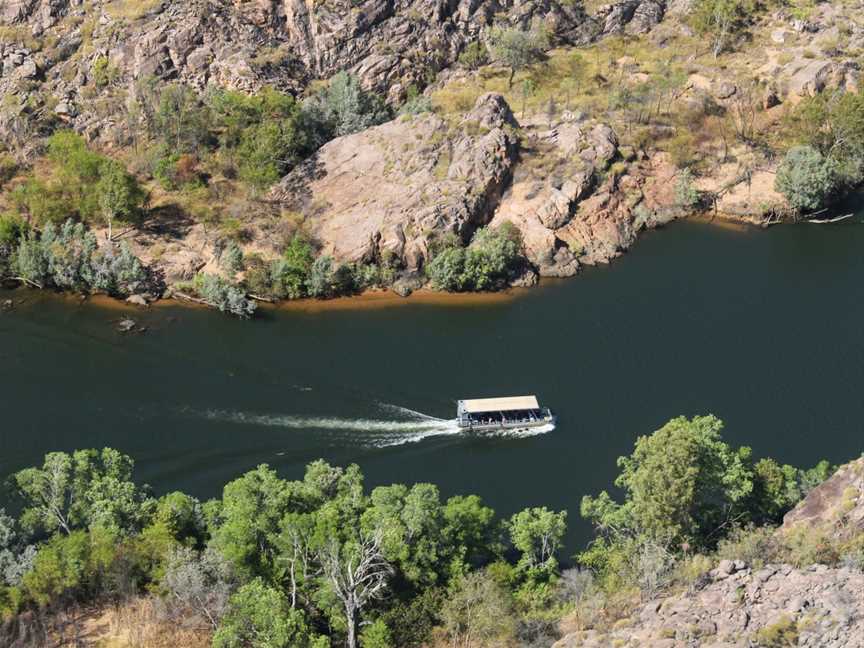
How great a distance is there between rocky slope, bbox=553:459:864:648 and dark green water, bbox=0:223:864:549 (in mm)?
15790

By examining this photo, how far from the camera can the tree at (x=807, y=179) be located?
92.1 m

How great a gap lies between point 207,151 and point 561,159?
36.1 metres

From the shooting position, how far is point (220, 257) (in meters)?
83.6

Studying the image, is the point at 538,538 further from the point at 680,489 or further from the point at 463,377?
the point at 463,377

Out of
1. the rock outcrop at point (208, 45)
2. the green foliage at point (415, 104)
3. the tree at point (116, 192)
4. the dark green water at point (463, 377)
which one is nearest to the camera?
the dark green water at point (463, 377)

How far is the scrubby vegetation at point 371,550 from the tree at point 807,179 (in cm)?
4811

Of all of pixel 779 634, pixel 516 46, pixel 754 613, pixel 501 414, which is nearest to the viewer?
pixel 779 634

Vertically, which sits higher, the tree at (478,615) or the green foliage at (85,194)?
the green foliage at (85,194)

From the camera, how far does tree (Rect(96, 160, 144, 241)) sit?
273ft

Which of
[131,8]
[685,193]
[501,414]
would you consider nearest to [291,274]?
[501,414]

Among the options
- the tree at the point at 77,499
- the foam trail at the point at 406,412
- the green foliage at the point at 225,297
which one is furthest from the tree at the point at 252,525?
the green foliage at the point at 225,297

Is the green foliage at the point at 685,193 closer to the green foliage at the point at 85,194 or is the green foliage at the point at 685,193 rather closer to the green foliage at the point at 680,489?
the green foliage at the point at 680,489

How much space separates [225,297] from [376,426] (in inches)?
872

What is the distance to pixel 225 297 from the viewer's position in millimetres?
78312
